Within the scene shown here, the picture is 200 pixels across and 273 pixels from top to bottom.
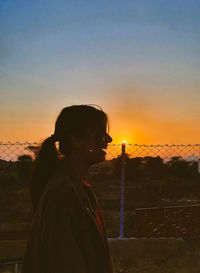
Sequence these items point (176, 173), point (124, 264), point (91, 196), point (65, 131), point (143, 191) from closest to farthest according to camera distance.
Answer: point (65, 131) → point (91, 196) → point (124, 264) → point (143, 191) → point (176, 173)

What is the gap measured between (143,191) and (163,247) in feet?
50.6

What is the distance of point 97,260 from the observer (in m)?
1.25

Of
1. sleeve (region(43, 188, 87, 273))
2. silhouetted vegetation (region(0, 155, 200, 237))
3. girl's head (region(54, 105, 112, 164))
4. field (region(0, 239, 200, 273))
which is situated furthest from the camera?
silhouetted vegetation (region(0, 155, 200, 237))

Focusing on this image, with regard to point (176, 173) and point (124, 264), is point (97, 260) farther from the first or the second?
point (176, 173)

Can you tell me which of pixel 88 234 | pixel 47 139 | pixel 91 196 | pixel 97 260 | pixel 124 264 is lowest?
pixel 124 264

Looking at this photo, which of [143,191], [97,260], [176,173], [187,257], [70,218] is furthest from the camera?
[176,173]

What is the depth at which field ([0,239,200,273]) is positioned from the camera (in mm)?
4574

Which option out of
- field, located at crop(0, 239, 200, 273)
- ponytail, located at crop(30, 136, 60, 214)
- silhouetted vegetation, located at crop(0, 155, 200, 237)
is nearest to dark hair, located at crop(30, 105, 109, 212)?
ponytail, located at crop(30, 136, 60, 214)

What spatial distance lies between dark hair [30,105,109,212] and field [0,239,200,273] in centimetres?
355

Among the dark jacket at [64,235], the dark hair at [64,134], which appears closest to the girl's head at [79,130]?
the dark hair at [64,134]

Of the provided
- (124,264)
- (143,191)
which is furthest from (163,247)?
(143,191)

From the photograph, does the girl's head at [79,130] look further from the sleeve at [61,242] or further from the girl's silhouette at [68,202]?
the sleeve at [61,242]

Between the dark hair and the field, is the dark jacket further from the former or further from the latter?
the field

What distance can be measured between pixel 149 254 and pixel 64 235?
4.54 metres
